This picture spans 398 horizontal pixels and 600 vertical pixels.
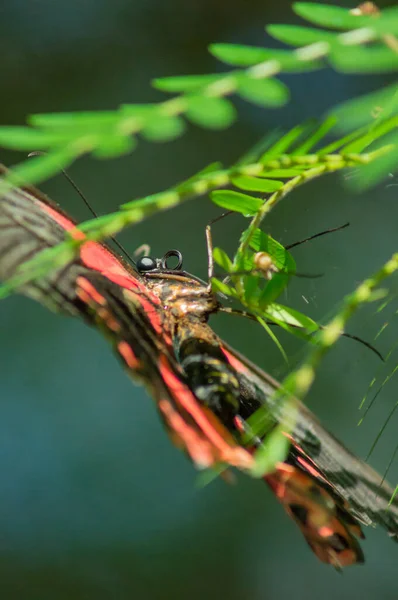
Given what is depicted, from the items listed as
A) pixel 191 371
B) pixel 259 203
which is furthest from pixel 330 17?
pixel 191 371

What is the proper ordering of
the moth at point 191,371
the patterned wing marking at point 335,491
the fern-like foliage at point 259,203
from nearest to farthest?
the fern-like foliage at point 259,203, the moth at point 191,371, the patterned wing marking at point 335,491

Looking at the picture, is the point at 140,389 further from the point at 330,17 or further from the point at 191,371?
the point at 330,17

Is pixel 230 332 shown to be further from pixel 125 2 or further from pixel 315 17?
pixel 315 17

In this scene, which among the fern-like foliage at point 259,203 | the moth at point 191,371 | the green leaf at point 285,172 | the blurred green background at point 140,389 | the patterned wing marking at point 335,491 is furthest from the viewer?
the blurred green background at point 140,389

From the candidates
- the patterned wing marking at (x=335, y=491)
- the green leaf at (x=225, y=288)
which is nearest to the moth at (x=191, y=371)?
the patterned wing marking at (x=335, y=491)

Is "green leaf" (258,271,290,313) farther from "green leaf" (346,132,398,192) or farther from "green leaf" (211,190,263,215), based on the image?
"green leaf" (346,132,398,192)

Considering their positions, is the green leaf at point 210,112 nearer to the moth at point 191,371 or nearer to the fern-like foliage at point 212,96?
the fern-like foliage at point 212,96

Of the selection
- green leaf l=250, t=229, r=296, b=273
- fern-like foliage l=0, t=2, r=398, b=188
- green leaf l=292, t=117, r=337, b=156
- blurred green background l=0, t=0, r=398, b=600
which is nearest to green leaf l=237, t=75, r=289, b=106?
fern-like foliage l=0, t=2, r=398, b=188
